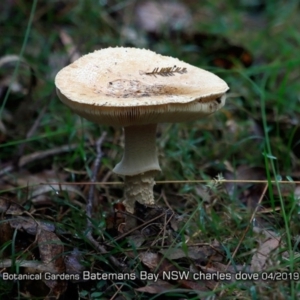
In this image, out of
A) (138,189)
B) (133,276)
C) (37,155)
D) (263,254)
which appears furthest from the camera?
(37,155)

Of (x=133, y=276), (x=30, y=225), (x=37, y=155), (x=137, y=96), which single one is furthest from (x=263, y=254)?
(x=37, y=155)

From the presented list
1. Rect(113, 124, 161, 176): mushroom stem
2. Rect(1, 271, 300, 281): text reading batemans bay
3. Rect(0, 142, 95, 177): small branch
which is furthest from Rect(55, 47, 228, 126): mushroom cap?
Rect(0, 142, 95, 177): small branch

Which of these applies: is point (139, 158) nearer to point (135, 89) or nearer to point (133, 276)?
point (135, 89)

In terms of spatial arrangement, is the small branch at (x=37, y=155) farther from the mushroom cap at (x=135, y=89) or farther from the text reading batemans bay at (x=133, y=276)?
the text reading batemans bay at (x=133, y=276)

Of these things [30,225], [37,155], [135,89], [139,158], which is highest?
[135,89]

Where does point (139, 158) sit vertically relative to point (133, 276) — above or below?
above

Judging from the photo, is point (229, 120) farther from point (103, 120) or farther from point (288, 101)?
point (103, 120)

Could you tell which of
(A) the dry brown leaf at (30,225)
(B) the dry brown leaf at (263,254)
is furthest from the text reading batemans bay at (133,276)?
(A) the dry brown leaf at (30,225)

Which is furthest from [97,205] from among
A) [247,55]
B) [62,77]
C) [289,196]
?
[247,55]
